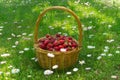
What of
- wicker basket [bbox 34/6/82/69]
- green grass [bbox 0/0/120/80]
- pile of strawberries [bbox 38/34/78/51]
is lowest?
green grass [bbox 0/0/120/80]

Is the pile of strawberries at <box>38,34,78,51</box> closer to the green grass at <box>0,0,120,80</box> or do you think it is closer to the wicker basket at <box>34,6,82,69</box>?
the wicker basket at <box>34,6,82,69</box>

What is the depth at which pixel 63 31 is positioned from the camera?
7.18 m

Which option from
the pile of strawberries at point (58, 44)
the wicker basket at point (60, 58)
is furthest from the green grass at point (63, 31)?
the pile of strawberries at point (58, 44)

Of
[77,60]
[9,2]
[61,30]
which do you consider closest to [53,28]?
[61,30]

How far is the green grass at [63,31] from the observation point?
17.4 feet

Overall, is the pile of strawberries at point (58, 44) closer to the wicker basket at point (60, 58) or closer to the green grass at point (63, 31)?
the wicker basket at point (60, 58)

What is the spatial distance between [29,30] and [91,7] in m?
2.15

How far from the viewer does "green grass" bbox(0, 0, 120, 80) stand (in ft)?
17.4

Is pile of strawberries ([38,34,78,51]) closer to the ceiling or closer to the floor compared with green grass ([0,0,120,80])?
closer to the ceiling

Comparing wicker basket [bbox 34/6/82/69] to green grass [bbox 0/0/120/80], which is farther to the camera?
green grass [bbox 0/0/120/80]

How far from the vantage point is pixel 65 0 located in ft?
32.5

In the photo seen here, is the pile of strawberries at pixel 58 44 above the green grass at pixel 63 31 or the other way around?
above

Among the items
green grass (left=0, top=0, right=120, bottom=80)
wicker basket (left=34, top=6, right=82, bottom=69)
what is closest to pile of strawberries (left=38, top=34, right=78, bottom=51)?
wicker basket (left=34, top=6, right=82, bottom=69)

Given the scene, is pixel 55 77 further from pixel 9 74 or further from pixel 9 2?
pixel 9 2
